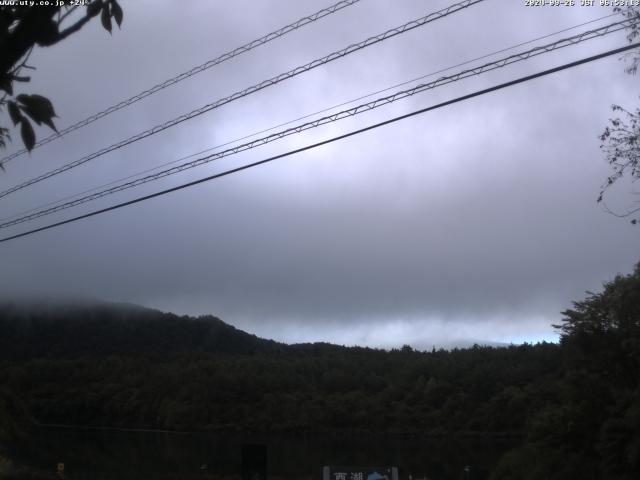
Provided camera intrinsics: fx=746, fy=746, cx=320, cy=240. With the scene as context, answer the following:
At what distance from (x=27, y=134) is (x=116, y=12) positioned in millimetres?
785

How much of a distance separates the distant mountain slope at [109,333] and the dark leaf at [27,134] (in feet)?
307

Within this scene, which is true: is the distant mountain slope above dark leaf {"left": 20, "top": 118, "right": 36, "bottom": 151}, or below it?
above

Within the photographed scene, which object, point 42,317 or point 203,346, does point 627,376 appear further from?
point 203,346

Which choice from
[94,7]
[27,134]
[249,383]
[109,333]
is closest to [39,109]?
[27,134]

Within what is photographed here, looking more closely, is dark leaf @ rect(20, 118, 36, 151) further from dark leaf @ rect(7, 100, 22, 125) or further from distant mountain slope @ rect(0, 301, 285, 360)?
distant mountain slope @ rect(0, 301, 285, 360)

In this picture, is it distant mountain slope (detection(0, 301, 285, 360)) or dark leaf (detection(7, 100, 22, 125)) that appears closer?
dark leaf (detection(7, 100, 22, 125))

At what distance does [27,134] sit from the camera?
3.47 meters

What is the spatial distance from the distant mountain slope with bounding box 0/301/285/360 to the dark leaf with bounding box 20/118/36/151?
93.7m

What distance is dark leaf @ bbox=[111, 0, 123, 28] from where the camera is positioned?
3.72 metres

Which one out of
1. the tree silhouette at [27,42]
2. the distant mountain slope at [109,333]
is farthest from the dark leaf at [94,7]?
the distant mountain slope at [109,333]

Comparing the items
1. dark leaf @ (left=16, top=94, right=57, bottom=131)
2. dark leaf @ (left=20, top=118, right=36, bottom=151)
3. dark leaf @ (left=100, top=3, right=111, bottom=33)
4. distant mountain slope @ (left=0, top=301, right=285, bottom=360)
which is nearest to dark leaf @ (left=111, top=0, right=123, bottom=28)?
dark leaf @ (left=100, top=3, right=111, bottom=33)

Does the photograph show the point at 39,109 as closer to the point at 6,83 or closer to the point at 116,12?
the point at 6,83

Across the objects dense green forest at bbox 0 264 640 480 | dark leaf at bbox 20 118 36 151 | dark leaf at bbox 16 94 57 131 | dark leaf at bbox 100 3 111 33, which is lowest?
dark leaf at bbox 20 118 36 151

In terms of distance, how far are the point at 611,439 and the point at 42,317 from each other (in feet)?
320
